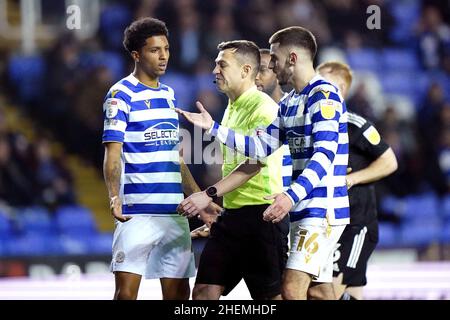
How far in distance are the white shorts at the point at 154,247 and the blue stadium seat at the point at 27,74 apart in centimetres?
666

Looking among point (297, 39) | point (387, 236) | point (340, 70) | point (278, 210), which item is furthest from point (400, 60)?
point (278, 210)

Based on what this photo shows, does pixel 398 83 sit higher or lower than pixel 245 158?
higher

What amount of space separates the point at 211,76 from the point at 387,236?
2678 mm

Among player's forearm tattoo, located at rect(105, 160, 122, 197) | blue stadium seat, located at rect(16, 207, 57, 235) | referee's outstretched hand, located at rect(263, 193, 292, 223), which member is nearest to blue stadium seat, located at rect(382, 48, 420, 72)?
blue stadium seat, located at rect(16, 207, 57, 235)

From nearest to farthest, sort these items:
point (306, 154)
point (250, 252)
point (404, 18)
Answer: point (306, 154) < point (250, 252) < point (404, 18)

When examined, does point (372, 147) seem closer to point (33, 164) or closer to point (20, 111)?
point (33, 164)

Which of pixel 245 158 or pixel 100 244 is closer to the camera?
pixel 245 158

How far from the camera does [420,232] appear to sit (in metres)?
11.2

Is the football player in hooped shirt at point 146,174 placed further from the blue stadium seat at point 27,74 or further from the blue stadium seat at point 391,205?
the blue stadium seat at point 27,74

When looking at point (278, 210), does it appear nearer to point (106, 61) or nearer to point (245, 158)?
point (245, 158)

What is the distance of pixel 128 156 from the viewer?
18.5 feet

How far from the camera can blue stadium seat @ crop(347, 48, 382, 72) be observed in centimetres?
1255

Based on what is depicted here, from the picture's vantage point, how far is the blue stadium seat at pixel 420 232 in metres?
11.0
